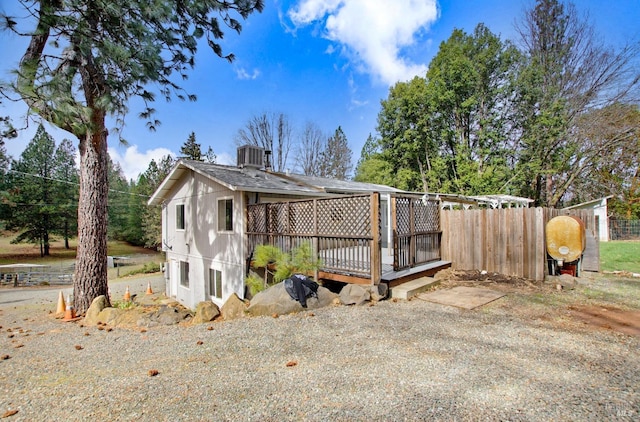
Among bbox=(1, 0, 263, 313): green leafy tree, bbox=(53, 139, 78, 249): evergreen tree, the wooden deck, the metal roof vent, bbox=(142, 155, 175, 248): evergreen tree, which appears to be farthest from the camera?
bbox=(53, 139, 78, 249): evergreen tree

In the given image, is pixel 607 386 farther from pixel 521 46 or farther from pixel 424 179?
pixel 521 46

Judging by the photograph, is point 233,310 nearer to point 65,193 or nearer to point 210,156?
point 210,156

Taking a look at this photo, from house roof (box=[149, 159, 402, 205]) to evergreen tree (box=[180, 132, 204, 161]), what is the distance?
44.8 feet

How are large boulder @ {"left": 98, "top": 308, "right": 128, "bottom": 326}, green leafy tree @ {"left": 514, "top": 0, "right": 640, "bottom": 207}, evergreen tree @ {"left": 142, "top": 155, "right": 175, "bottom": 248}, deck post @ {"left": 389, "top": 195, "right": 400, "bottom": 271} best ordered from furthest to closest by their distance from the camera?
1. evergreen tree @ {"left": 142, "top": 155, "right": 175, "bottom": 248}
2. green leafy tree @ {"left": 514, "top": 0, "right": 640, "bottom": 207}
3. deck post @ {"left": 389, "top": 195, "right": 400, "bottom": 271}
4. large boulder @ {"left": 98, "top": 308, "right": 128, "bottom": 326}

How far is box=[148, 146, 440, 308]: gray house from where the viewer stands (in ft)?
20.4

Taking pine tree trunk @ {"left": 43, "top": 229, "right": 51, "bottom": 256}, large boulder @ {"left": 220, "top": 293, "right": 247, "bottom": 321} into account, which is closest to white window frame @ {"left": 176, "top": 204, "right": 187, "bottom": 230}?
large boulder @ {"left": 220, "top": 293, "right": 247, "bottom": 321}

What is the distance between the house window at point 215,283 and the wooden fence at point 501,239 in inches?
282

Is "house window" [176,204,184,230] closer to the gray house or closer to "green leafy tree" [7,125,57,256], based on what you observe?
the gray house

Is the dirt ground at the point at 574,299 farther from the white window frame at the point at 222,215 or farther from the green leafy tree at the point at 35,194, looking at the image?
the green leafy tree at the point at 35,194

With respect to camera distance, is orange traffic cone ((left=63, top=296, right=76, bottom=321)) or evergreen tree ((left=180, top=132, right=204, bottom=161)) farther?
evergreen tree ((left=180, top=132, right=204, bottom=161))

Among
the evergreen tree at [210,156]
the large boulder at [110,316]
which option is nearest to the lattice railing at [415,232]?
the large boulder at [110,316]

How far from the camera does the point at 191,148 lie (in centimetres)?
2678

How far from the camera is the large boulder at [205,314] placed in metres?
5.43

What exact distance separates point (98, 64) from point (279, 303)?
6096 millimetres
